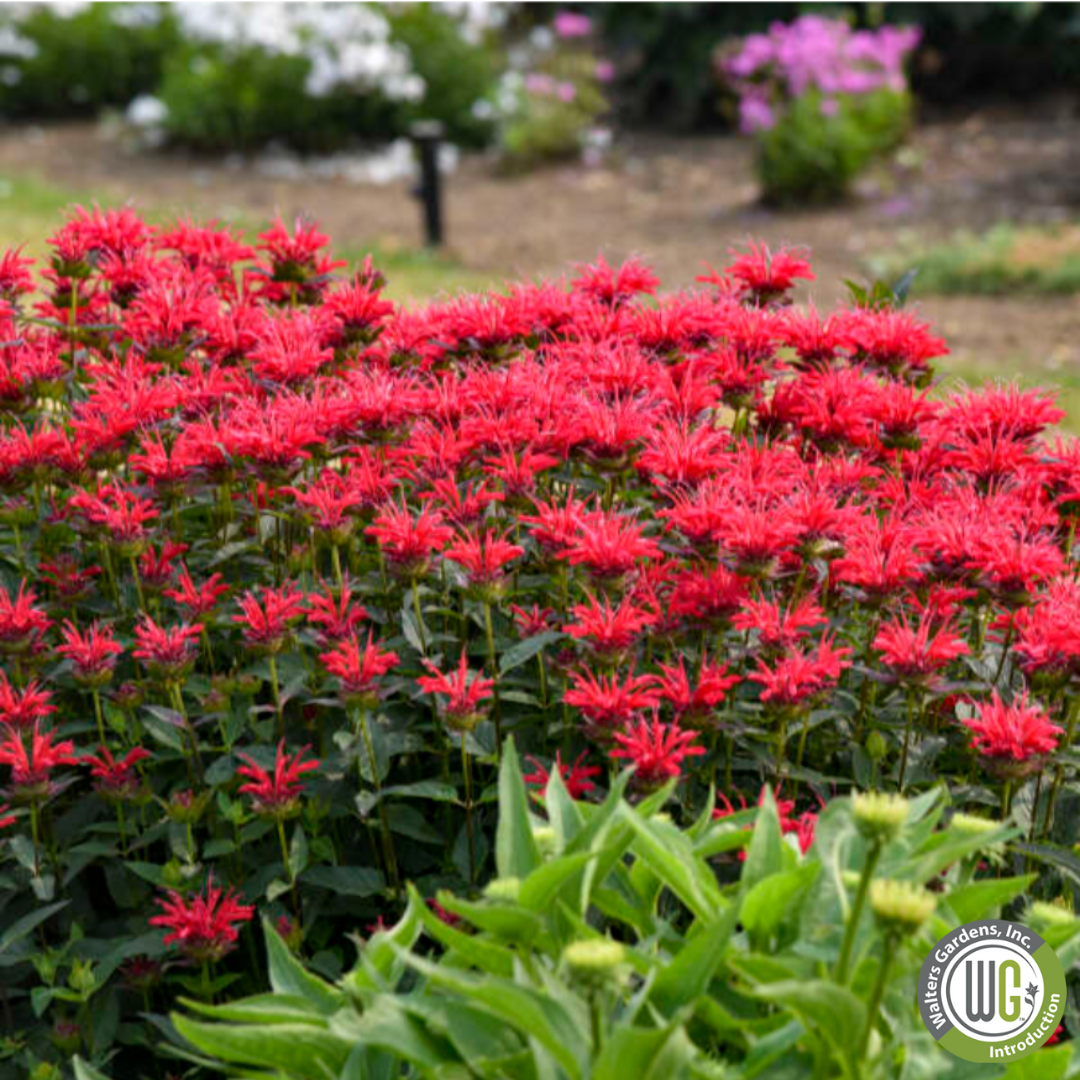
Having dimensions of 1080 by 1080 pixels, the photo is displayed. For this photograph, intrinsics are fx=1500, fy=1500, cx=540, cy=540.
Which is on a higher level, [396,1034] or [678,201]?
[678,201]

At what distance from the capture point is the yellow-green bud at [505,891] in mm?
1514

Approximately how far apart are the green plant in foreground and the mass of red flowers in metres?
0.15

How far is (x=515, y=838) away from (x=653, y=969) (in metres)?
0.22

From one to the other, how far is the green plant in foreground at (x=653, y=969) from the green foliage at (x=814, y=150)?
7589 millimetres

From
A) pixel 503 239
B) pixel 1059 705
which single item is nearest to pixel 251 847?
pixel 1059 705

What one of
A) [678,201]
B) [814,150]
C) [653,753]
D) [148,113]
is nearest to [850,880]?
[653,753]

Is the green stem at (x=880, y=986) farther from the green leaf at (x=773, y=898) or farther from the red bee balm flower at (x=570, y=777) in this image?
the red bee balm flower at (x=570, y=777)

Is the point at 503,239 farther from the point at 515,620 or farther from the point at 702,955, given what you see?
the point at 702,955

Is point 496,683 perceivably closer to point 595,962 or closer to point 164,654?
point 164,654

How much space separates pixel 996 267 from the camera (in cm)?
748

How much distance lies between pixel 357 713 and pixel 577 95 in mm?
9408

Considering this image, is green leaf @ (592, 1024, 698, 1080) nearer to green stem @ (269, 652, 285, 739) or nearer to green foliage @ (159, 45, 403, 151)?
green stem @ (269, 652, 285, 739)

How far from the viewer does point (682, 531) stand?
1963 millimetres

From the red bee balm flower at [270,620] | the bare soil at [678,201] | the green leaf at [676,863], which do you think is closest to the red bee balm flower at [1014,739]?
the green leaf at [676,863]
